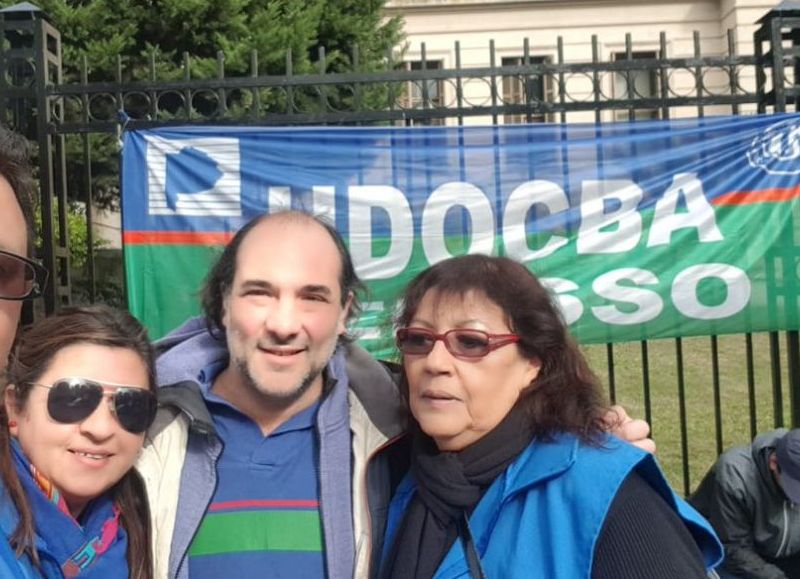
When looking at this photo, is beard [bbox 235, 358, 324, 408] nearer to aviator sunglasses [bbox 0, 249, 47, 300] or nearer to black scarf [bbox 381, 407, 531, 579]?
black scarf [bbox 381, 407, 531, 579]

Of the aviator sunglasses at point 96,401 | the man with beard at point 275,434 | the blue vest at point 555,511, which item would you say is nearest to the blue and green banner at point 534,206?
the man with beard at point 275,434

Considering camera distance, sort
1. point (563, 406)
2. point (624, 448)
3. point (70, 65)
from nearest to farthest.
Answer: point (624, 448) < point (563, 406) < point (70, 65)

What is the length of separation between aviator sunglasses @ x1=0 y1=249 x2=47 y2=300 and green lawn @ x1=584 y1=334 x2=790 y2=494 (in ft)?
13.0

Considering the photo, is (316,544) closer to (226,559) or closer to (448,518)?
(226,559)

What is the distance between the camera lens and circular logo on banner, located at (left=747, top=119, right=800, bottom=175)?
4.52 meters

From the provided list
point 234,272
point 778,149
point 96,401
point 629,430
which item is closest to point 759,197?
point 778,149

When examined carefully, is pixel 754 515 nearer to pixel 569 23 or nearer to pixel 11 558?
pixel 11 558

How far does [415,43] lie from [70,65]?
44.3 feet

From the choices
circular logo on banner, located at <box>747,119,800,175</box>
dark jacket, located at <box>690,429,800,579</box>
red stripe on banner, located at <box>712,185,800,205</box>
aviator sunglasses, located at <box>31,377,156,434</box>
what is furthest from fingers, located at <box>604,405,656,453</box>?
circular logo on banner, located at <box>747,119,800,175</box>

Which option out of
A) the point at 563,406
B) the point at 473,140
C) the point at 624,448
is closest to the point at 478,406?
the point at 563,406

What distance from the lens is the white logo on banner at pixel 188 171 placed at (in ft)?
14.7

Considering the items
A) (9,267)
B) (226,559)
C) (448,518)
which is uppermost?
(9,267)

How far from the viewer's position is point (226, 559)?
6.41 feet

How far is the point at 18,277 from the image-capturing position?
61.6 inches
